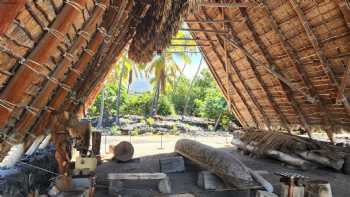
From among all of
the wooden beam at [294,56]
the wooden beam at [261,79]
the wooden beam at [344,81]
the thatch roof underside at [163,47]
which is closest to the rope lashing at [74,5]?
the thatch roof underside at [163,47]

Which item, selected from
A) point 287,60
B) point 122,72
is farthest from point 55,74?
point 122,72

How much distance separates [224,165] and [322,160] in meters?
3.37

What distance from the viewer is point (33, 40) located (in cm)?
295

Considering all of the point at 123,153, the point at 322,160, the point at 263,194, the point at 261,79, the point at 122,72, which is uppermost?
the point at 122,72

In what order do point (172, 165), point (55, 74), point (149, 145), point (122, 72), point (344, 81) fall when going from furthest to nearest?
point (122, 72), point (149, 145), point (172, 165), point (344, 81), point (55, 74)

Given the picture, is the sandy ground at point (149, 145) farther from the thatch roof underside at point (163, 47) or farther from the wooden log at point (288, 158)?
the wooden log at point (288, 158)

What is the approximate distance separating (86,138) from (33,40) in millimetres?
3514

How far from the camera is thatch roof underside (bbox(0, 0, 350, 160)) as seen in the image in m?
2.98

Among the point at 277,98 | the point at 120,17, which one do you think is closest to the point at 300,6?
the point at 277,98

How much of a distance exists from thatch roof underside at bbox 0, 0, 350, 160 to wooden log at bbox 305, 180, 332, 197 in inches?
101

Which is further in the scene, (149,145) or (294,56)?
(149,145)

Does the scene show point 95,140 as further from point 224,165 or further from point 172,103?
point 172,103

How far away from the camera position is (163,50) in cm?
655

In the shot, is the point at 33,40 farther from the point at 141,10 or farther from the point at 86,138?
the point at 86,138
